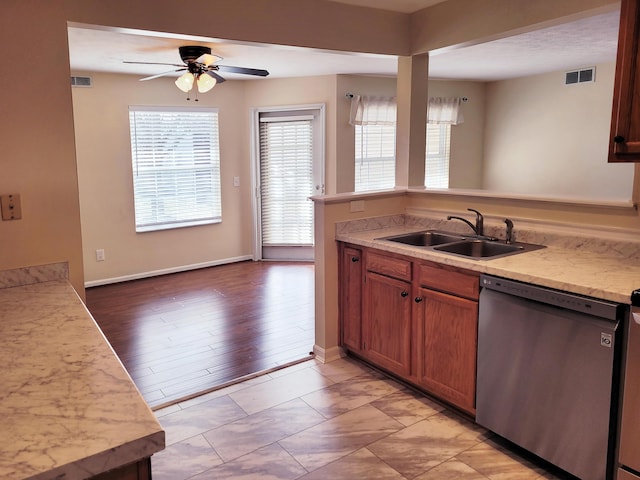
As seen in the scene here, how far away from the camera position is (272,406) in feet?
9.73

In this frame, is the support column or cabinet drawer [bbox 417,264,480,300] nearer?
cabinet drawer [bbox 417,264,480,300]

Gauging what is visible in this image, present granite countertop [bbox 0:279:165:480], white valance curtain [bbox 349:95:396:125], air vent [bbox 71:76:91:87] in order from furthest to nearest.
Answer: white valance curtain [bbox 349:95:396:125] < air vent [bbox 71:76:91:87] < granite countertop [bbox 0:279:165:480]

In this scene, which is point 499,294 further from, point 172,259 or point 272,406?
point 172,259

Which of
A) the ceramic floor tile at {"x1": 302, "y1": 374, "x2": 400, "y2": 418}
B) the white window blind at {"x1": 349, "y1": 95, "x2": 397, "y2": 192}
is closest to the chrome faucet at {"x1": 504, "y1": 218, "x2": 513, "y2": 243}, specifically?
the ceramic floor tile at {"x1": 302, "y1": 374, "x2": 400, "y2": 418}

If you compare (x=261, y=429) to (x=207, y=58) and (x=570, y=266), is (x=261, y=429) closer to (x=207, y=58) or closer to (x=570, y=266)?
(x=570, y=266)

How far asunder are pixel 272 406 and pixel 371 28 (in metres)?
2.58

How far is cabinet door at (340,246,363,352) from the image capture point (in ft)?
11.1

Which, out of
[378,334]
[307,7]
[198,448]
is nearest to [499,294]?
[378,334]

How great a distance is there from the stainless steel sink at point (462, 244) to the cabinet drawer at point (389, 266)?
15 cm

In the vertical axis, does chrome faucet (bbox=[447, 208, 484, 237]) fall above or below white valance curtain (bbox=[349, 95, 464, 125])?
below

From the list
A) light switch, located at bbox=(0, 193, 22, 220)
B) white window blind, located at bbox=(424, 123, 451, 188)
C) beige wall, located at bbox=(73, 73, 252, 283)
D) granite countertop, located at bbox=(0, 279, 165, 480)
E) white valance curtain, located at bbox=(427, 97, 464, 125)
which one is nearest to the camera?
granite countertop, located at bbox=(0, 279, 165, 480)

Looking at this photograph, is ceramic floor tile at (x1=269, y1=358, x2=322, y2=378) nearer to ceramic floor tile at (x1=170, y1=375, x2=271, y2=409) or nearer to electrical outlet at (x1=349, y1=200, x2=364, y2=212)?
ceramic floor tile at (x1=170, y1=375, x2=271, y2=409)

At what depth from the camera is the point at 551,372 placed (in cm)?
224

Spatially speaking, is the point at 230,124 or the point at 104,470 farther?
the point at 230,124
